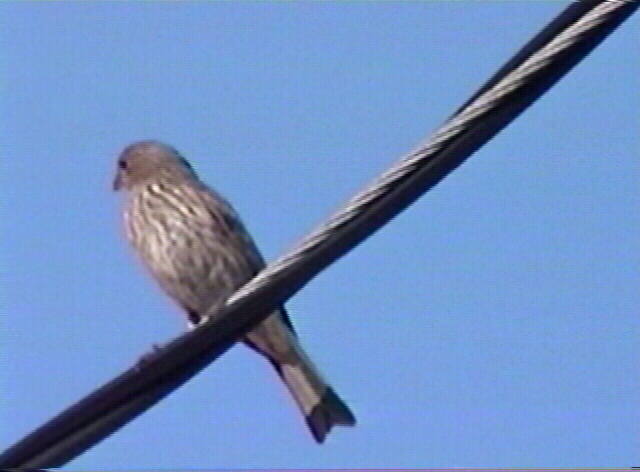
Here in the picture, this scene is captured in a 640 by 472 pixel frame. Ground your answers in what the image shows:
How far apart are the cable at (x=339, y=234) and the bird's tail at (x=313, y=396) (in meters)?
2.70

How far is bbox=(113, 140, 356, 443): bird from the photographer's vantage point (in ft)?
25.8

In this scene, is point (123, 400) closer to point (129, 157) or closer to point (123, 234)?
point (123, 234)

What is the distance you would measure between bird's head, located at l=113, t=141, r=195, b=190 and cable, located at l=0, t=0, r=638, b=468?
5059 millimetres

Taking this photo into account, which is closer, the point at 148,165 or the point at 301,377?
the point at 301,377

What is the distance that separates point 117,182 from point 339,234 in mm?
5895

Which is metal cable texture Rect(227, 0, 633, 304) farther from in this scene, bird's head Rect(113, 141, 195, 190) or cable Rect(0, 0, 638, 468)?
bird's head Rect(113, 141, 195, 190)

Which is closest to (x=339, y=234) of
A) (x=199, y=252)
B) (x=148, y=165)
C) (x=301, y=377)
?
(x=301, y=377)

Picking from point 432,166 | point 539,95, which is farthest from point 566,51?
point 432,166

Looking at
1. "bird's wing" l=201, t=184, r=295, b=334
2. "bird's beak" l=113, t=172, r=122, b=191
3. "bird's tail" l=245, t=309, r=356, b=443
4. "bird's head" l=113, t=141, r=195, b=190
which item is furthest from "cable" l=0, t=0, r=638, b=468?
"bird's beak" l=113, t=172, r=122, b=191

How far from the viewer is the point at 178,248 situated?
27.8 feet

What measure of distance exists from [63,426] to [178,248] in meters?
4.43

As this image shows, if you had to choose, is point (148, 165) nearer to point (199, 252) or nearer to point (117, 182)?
point (117, 182)

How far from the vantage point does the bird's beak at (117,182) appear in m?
9.70

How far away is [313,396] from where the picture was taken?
7.23m
